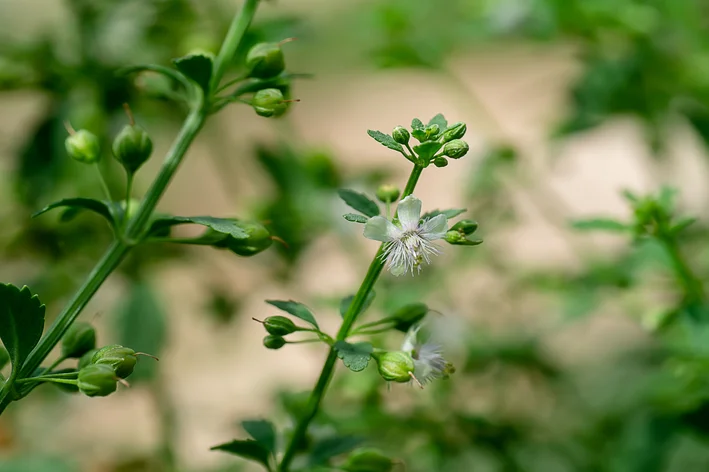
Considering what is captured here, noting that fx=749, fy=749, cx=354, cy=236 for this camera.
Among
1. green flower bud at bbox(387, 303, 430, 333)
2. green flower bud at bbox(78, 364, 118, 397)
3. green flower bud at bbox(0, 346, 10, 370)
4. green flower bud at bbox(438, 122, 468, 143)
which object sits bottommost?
green flower bud at bbox(78, 364, 118, 397)

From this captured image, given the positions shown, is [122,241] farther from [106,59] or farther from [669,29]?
[669,29]

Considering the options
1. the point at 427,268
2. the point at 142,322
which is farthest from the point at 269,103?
the point at 427,268

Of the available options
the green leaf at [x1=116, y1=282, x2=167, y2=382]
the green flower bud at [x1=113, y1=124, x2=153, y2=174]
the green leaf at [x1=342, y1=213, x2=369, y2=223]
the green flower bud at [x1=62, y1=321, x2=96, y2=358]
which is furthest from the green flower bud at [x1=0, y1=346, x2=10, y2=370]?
the green leaf at [x1=116, y1=282, x2=167, y2=382]

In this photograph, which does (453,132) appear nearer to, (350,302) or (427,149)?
(427,149)

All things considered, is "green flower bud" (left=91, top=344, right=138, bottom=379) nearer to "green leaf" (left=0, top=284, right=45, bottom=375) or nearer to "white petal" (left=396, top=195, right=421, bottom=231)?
"green leaf" (left=0, top=284, right=45, bottom=375)

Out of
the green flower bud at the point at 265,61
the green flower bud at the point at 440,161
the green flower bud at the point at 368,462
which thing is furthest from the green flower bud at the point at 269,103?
the green flower bud at the point at 368,462

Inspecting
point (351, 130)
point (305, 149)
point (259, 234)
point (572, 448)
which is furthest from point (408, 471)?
point (351, 130)
